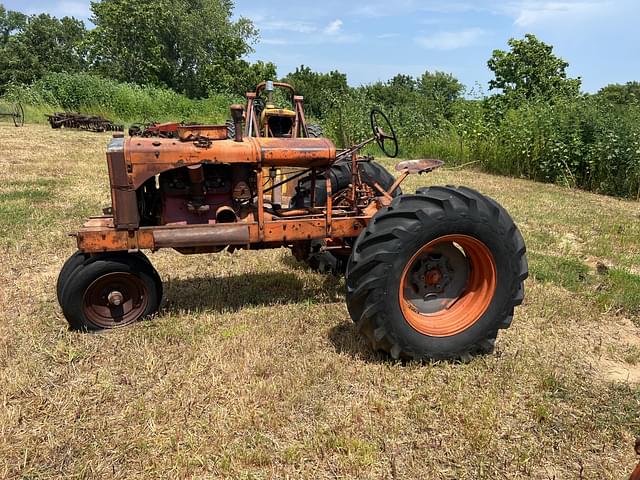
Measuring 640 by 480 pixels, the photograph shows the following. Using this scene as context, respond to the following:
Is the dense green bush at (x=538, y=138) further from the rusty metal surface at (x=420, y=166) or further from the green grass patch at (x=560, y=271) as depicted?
the rusty metal surface at (x=420, y=166)

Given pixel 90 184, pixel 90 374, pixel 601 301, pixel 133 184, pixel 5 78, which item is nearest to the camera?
pixel 90 374

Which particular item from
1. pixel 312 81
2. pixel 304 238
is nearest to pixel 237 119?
pixel 304 238

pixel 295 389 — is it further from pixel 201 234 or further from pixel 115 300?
pixel 115 300

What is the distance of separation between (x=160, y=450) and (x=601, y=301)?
376cm

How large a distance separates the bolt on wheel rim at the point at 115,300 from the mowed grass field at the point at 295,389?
0.44 feet

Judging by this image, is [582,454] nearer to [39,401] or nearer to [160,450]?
[160,450]

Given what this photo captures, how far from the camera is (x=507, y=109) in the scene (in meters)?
13.3

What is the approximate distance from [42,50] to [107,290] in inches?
2328

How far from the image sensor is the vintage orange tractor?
3.13m

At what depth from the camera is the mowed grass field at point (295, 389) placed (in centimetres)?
247

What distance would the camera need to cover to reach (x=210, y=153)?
348cm

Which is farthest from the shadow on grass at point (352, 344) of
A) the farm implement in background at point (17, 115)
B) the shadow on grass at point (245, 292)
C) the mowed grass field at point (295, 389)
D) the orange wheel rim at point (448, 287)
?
the farm implement in background at point (17, 115)

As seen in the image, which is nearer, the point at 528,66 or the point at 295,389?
the point at 295,389

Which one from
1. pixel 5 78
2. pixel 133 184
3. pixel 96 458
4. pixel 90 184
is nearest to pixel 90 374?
pixel 96 458
